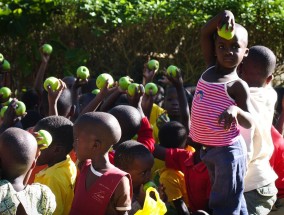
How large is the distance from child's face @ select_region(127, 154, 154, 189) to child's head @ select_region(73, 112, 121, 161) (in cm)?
62

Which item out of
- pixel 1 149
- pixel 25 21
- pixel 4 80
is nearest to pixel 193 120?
pixel 1 149

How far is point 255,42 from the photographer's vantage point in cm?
851

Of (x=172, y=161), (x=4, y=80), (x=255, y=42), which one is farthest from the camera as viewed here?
(x=255, y=42)

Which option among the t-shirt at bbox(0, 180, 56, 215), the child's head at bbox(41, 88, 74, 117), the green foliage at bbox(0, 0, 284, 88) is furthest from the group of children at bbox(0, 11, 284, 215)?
the green foliage at bbox(0, 0, 284, 88)

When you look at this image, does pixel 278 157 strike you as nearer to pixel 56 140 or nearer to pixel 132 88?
pixel 132 88

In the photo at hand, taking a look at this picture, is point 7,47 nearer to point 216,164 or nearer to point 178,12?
point 178,12

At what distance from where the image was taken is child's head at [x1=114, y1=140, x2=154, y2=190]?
4816 mm

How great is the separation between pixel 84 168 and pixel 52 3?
4.85 meters

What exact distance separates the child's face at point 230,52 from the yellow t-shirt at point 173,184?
1.34 metres

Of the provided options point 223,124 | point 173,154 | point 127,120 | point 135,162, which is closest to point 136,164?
point 135,162

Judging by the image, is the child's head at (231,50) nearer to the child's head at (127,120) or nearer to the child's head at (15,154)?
the child's head at (127,120)

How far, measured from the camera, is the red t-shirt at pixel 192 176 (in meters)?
5.27

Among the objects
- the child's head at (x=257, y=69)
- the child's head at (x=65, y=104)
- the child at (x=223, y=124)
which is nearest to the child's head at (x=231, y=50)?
the child at (x=223, y=124)

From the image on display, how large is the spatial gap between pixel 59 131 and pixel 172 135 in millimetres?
1361
